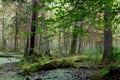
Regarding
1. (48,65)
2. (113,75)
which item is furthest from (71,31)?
(48,65)

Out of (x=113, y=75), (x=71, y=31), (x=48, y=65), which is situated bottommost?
(x=48, y=65)

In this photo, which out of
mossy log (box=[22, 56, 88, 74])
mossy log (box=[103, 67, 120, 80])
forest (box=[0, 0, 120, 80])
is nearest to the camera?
forest (box=[0, 0, 120, 80])

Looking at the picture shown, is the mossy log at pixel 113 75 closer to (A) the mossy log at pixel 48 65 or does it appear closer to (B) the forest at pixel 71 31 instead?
A: (B) the forest at pixel 71 31

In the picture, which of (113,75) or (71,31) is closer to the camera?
(71,31)

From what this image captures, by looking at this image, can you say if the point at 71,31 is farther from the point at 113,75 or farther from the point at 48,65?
the point at 48,65

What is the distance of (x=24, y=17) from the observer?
2894 cm

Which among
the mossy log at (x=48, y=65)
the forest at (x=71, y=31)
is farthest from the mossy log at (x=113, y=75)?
the mossy log at (x=48, y=65)

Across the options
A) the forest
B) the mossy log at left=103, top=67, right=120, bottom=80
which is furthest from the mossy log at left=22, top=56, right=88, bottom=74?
the mossy log at left=103, top=67, right=120, bottom=80

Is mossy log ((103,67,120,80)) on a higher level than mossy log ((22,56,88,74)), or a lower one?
higher

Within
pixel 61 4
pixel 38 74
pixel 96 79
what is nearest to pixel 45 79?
pixel 38 74

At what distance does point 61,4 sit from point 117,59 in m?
7.08

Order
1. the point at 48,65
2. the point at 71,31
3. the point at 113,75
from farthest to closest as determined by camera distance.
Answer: the point at 48,65 < the point at 113,75 < the point at 71,31

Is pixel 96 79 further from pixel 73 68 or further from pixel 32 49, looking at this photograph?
pixel 32 49

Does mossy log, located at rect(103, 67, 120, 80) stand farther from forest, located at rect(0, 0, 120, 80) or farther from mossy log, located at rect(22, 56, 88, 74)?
mossy log, located at rect(22, 56, 88, 74)
